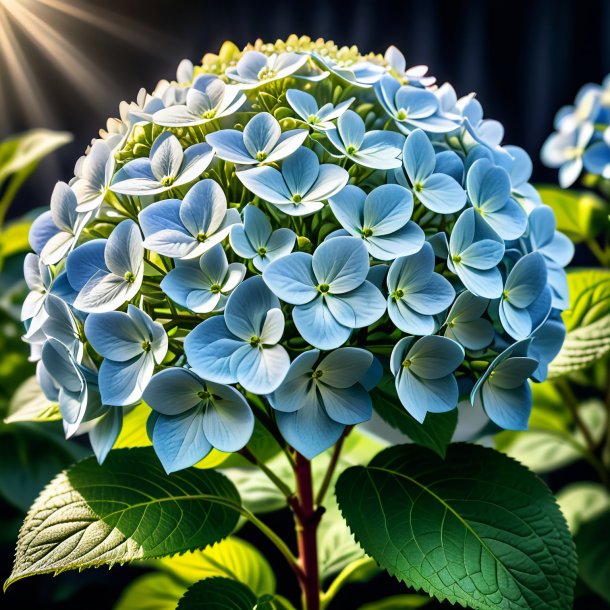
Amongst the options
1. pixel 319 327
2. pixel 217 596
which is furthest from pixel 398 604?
pixel 319 327

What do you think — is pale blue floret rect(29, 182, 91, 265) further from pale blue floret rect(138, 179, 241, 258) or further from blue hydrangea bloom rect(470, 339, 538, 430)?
blue hydrangea bloom rect(470, 339, 538, 430)

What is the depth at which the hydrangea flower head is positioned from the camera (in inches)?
18.5

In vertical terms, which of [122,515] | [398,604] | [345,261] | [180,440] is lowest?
[398,604]

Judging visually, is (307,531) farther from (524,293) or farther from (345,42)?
(345,42)

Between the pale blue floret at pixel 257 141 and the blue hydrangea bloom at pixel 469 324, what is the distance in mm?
170

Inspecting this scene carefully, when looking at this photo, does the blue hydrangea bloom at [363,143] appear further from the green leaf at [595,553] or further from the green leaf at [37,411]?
the green leaf at [595,553]

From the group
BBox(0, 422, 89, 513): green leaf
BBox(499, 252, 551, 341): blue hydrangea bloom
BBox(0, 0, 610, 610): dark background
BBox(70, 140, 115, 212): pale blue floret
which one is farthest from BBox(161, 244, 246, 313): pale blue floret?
BBox(0, 0, 610, 610): dark background

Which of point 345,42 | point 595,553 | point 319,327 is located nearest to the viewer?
point 319,327

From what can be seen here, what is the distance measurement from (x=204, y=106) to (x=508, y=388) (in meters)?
0.34

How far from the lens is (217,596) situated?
61 centimetres

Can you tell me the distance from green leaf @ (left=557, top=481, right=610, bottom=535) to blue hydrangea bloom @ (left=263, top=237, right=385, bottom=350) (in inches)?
28.4

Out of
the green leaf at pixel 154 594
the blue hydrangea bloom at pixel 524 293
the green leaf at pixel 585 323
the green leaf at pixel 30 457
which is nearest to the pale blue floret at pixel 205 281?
the blue hydrangea bloom at pixel 524 293

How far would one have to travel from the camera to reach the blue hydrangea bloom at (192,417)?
0.47 meters

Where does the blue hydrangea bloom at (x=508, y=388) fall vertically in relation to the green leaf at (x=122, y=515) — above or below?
above
